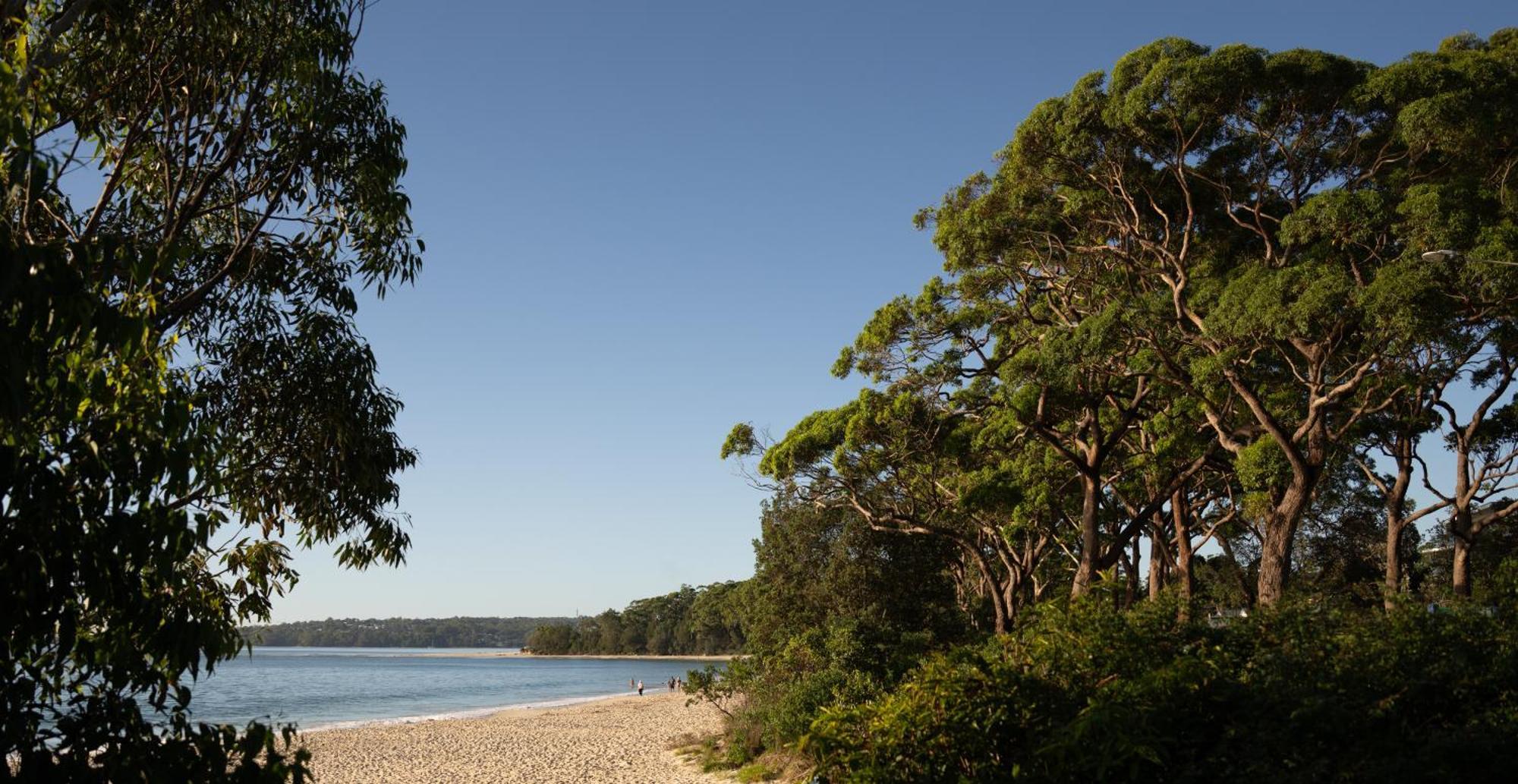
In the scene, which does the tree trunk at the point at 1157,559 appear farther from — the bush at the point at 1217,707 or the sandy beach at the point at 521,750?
the bush at the point at 1217,707

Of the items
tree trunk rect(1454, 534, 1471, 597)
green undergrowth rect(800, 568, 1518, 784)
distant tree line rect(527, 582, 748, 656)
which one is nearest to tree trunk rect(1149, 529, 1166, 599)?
tree trunk rect(1454, 534, 1471, 597)

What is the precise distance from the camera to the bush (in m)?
5.65

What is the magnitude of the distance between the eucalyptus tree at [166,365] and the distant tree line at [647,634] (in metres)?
111

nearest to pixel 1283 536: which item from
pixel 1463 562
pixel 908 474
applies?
pixel 1463 562

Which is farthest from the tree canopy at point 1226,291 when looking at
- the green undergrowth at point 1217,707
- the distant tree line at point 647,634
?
the distant tree line at point 647,634

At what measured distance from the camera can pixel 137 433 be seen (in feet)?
13.7

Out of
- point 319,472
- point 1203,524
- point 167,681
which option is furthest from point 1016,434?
point 167,681

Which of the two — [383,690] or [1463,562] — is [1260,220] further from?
[383,690]

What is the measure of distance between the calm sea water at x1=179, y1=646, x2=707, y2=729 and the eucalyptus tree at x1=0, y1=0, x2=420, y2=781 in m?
23.5

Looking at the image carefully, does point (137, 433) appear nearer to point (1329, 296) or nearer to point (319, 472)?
point (319, 472)

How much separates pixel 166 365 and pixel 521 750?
76.9 feet

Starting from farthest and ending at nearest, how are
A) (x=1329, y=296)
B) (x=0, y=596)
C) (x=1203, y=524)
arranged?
1. (x=1203, y=524)
2. (x=1329, y=296)
3. (x=0, y=596)

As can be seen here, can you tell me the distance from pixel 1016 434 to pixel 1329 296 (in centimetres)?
858

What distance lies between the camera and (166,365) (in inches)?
174
